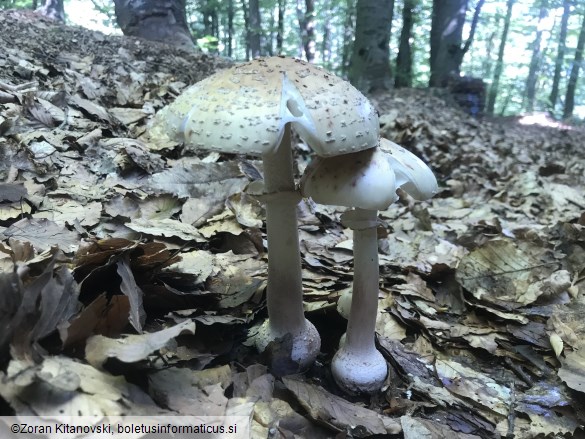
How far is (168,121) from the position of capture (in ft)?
5.77

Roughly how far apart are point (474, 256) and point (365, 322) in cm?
121

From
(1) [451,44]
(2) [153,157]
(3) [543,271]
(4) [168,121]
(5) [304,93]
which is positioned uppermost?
(1) [451,44]

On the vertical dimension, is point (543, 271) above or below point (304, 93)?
below

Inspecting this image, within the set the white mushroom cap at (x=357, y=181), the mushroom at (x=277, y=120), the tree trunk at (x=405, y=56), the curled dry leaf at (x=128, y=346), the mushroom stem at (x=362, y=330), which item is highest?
the tree trunk at (x=405, y=56)

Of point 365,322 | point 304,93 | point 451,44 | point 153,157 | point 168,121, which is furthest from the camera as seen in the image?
point 451,44

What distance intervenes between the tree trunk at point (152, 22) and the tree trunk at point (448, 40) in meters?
6.33

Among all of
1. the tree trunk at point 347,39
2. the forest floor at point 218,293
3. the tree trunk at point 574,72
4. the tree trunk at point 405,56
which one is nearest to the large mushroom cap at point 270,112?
the forest floor at point 218,293

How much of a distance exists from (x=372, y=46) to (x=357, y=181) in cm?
972

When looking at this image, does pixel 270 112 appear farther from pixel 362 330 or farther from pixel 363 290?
pixel 362 330

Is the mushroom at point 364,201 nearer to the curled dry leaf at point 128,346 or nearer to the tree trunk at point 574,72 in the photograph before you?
the curled dry leaf at point 128,346

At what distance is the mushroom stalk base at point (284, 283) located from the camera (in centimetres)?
195

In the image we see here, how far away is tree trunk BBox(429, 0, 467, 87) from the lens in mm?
11891

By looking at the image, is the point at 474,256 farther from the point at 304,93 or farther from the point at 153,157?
the point at 153,157

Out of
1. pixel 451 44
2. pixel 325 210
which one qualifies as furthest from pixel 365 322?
pixel 451 44
